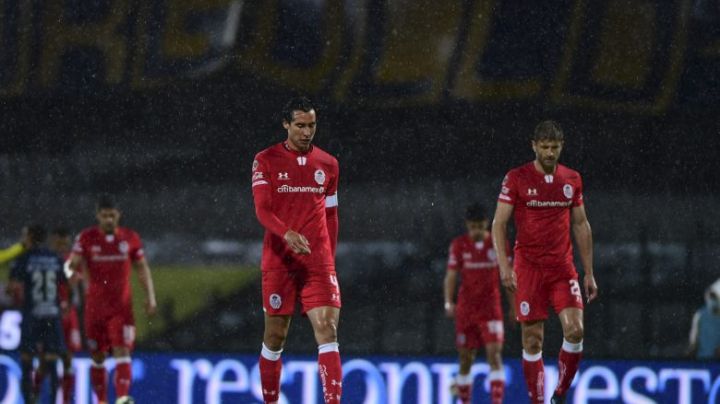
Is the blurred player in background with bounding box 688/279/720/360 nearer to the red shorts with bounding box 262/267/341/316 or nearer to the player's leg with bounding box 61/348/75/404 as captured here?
the player's leg with bounding box 61/348/75/404

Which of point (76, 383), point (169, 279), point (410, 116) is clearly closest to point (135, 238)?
point (76, 383)

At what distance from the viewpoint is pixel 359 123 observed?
12508 mm

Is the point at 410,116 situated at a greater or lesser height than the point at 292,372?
greater

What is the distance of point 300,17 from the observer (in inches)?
500

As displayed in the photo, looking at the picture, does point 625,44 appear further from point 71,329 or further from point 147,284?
point 71,329

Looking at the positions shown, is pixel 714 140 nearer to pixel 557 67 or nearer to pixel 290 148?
pixel 557 67

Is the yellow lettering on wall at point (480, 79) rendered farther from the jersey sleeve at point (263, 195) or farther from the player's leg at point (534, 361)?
the jersey sleeve at point (263, 195)

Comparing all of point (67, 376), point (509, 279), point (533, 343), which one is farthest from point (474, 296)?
point (509, 279)

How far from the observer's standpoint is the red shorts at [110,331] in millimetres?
10188

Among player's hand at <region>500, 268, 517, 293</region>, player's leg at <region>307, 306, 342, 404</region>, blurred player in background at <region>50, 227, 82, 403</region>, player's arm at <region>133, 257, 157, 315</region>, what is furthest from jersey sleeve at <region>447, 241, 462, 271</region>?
player's leg at <region>307, 306, 342, 404</region>

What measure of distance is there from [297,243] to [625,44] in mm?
6565

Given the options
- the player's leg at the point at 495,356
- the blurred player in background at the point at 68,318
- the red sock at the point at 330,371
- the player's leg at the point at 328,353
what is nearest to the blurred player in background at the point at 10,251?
the blurred player in background at the point at 68,318

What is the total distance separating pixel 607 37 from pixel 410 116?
1.72m

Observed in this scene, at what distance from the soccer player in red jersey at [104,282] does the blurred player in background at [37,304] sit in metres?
0.39
